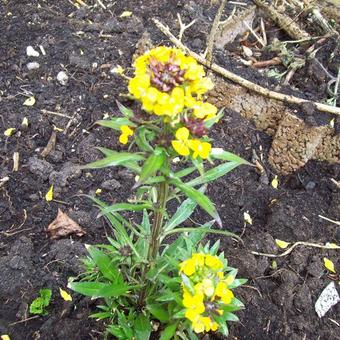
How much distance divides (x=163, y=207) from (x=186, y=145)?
37 centimetres

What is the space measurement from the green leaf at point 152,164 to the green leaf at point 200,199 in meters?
0.15

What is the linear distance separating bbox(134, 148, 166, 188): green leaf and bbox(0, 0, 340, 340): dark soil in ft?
3.58

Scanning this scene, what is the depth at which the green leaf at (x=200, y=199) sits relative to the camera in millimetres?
1719

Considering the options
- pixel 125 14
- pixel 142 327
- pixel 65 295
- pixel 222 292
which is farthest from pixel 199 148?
pixel 125 14

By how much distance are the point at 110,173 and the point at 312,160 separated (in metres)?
1.32

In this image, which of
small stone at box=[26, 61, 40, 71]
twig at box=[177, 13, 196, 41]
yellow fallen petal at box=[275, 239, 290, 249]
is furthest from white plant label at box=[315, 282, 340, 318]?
small stone at box=[26, 61, 40, 71]

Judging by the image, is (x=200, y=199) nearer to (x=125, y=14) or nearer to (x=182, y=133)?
(x=182, y=133)

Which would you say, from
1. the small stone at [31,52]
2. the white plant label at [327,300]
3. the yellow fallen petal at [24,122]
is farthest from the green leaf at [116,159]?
the small stone at [31,52]

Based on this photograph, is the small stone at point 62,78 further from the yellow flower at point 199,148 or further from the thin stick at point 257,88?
the yellow flower at point 199,148

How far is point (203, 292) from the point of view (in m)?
1.76

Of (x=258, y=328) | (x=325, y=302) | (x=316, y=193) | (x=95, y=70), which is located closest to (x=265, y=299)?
(x=258, y=328)

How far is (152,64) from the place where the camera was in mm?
1642

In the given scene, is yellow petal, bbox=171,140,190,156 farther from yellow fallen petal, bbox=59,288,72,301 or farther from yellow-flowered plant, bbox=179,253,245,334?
yellow fallen petal, bbox=59,288,72,301

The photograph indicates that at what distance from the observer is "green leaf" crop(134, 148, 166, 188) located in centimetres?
160
